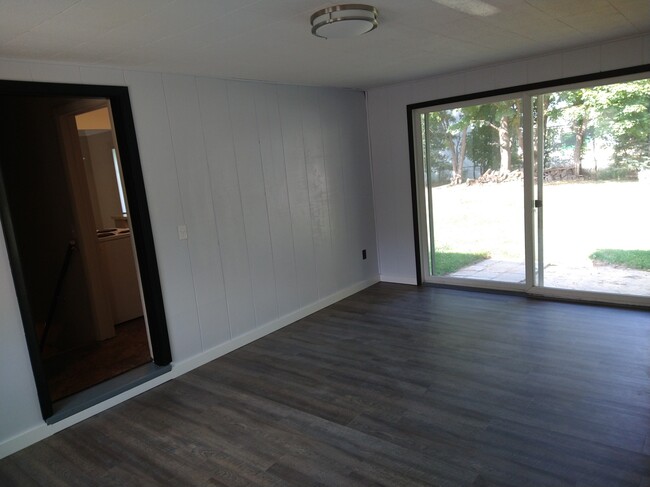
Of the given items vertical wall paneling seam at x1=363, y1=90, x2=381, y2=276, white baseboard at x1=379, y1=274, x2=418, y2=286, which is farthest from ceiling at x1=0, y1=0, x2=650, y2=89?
white baseboard at x1=379, y1=274, x2=418, y2=286

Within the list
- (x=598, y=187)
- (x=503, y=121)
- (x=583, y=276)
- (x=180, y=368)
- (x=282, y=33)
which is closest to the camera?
(x=282, y=33)

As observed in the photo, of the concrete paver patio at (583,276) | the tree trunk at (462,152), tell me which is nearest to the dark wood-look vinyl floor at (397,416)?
the concrete paver patio at (583,276)

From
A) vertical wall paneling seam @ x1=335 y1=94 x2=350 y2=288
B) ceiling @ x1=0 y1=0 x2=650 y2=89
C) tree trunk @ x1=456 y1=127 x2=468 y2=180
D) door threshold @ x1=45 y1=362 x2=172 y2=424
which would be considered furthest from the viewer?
vertical wall paneling seam @ x1=335 y1=94 x2=350 y2=288

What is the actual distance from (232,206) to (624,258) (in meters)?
3.70

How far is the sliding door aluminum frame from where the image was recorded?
13.7 ft

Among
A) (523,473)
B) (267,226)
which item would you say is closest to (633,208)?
(523,473)

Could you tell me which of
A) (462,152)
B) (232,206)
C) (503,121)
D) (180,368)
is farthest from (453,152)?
(180,368)

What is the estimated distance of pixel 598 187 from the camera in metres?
4.30

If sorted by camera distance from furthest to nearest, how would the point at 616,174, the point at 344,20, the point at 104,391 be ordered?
the point at 616,174 < the point at 104,391 < the point at 344,20

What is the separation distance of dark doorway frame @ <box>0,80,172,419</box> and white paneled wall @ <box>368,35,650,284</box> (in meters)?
3.02

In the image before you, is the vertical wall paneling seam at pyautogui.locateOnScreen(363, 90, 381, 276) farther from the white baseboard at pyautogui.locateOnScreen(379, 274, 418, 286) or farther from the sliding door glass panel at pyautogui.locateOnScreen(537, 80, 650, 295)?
the sliding door glass panel at pyautogui.locateOnScreen(537, 80, 650, 295)

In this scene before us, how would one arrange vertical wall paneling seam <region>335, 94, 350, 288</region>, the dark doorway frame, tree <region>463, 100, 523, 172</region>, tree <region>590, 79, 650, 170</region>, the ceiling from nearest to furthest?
the ceiling → the dark doorway frame → tree <region>590, 79, 650, 170</region> → tree <region>463, 100, 523, 172</region> → vertical wall paneling seam <region>335, 94, 350, 288</region>

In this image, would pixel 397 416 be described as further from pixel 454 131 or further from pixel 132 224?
pixel 454 131

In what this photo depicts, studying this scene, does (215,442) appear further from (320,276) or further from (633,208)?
(633,208)
